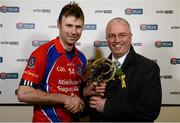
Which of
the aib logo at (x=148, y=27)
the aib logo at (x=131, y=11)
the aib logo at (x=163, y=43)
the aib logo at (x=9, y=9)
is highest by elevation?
the aib logo at (x=9, y=9)

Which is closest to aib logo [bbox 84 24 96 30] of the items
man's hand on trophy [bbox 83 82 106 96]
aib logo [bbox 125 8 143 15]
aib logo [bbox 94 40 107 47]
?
aib logo [bbox 94 40 107 47]

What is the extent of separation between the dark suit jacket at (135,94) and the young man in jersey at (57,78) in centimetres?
18

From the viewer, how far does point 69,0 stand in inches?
81.3

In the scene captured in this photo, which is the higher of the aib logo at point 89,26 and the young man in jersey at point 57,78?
the aib logo at point 89,26

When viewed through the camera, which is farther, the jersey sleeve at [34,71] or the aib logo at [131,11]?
the aib logo at [131,11]

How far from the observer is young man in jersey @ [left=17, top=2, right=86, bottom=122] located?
144 centimetres

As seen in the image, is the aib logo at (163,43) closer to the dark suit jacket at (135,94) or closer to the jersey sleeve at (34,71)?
the dark suit jacket at (135,94)

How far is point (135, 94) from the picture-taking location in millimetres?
1513

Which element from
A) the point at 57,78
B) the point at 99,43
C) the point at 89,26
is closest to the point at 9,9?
the point at 89,26

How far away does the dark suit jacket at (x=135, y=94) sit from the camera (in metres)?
1.45

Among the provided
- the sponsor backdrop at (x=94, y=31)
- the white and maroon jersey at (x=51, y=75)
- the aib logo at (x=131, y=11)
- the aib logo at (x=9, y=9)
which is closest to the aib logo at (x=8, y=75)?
the sponsor backdrop at (x=94, y=31)

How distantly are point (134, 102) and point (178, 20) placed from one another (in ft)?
3.04

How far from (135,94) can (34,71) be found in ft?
1.84

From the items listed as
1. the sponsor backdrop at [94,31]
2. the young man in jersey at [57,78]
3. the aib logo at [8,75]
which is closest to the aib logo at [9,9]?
the sponsor backdrop at [94,31]
